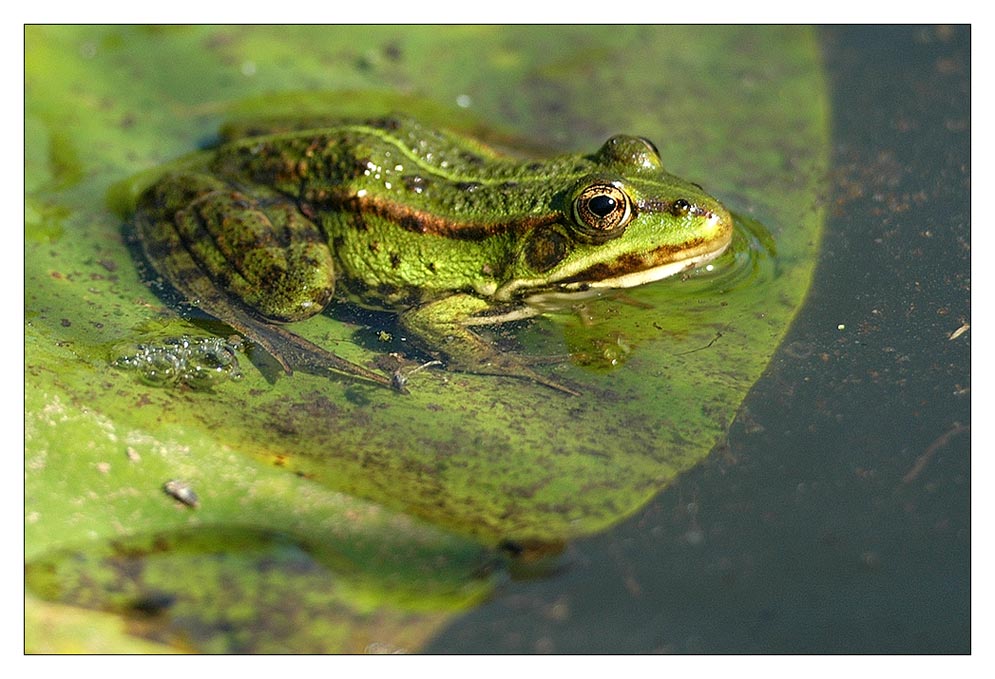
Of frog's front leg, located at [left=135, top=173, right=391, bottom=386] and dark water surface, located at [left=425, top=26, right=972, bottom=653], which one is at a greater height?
frog's front leg, located at [left=135, top=173, right=391, bottom=386]

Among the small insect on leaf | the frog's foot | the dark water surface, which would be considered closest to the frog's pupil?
the dark water surface

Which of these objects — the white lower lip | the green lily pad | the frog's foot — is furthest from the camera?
the white lower lip

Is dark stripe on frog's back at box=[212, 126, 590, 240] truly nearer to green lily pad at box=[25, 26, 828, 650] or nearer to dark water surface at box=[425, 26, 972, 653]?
green lily pad at box=[25, 26, 828, 650]

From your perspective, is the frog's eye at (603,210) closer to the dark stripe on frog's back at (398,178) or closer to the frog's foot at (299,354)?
the dark stripe on frog's back at (398,178)

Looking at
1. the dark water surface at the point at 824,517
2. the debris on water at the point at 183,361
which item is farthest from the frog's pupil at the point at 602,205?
the debris on water at the point at 183,361

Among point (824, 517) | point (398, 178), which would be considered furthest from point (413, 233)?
point (824, 517)

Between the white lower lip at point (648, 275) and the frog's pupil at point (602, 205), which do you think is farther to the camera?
the white lower lip at point (648, 275)

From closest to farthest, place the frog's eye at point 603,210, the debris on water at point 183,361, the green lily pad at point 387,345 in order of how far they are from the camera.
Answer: the green lily pad at point 387,345 → the debris on water at point 183,361 → the frog's eye at point 603,210

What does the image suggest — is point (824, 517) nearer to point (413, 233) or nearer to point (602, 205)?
point (602, 205)
